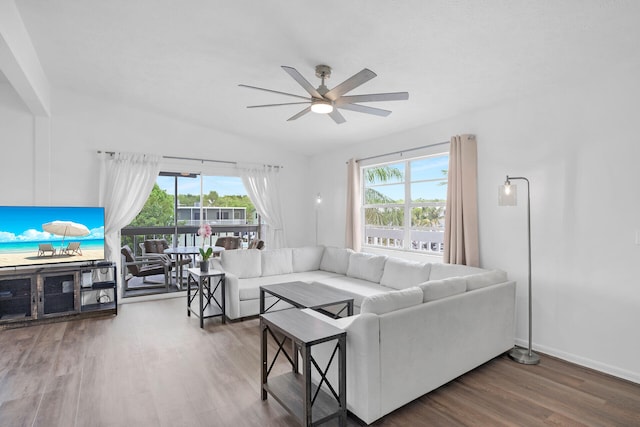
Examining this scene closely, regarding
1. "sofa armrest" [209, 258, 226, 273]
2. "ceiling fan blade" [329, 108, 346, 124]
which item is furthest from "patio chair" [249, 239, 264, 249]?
"ceiling fan blade" [329, 108, 346, 124]

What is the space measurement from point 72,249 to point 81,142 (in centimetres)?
153

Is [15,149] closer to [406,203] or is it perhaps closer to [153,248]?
[153,248]

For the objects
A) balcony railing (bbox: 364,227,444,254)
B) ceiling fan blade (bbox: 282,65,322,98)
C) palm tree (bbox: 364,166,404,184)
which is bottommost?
balcony railing (bbox: 364,227,444,254)

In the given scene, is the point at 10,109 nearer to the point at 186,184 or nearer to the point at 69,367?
the point at 186,184

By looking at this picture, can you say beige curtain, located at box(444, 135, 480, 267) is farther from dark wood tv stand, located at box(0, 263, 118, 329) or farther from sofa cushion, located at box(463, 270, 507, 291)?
dark wood tv stand, located at box(0, 263, 118, 329)

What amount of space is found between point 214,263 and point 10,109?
3.32 meters

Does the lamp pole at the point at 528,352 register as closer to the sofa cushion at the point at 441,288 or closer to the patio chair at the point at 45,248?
the sofa cushion at the point at 441,288

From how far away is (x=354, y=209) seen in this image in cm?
562

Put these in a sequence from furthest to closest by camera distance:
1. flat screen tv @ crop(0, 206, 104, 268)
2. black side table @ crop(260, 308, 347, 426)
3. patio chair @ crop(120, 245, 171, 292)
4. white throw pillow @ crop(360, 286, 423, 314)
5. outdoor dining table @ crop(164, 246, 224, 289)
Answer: patio chair @ crop(120, 245, 171, 292), outdoor dining table @ crop(164, 246, 224, 289), flat screen tv @ crop(0, 206, 104, 268), white throw pillow @ crop(360, 286, 423, 314), black side table @ crop(260, 308, 347, 426)

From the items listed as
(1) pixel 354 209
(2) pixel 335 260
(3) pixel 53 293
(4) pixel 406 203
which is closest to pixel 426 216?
(4) pixel 406 203

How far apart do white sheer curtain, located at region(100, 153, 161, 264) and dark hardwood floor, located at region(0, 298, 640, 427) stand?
1.68m

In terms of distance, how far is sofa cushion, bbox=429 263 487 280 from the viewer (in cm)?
364

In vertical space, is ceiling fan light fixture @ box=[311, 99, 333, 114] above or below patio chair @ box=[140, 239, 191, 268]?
above

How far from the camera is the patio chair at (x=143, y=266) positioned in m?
5.24
